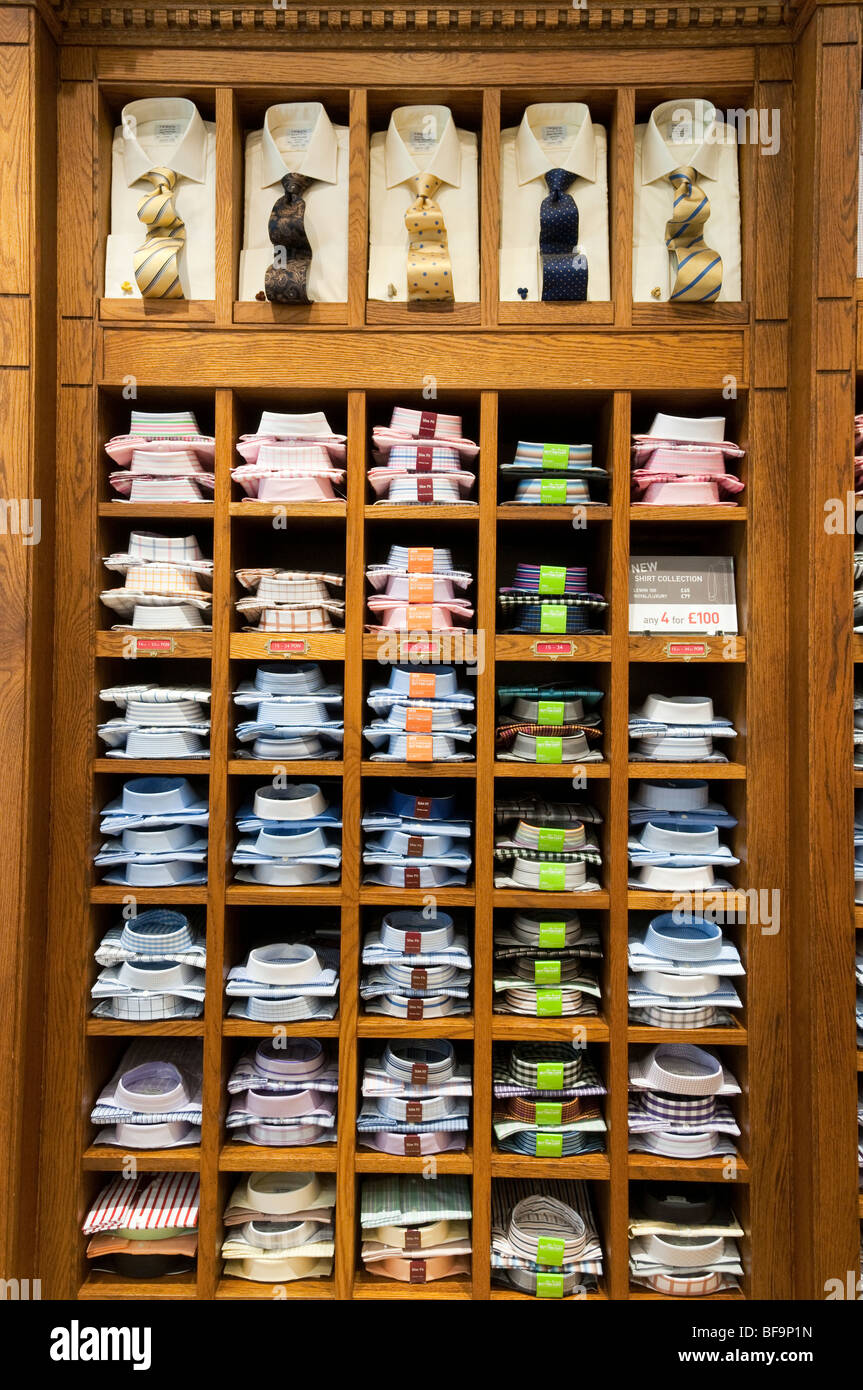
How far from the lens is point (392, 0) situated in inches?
84.5

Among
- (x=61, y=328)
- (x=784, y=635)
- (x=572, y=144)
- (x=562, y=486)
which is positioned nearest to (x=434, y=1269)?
(x=784, y=635)

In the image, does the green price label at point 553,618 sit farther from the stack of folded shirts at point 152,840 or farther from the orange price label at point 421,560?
the stack of folded shirts at point 152,840

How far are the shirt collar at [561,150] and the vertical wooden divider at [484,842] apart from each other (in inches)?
25.1

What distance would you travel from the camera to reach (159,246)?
2.20 meters

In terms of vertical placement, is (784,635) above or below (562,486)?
below

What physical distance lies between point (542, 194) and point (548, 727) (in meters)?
1.47

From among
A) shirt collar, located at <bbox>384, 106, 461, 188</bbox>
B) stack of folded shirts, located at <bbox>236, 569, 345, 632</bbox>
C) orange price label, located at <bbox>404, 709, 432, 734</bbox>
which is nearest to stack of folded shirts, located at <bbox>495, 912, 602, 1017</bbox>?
orange price label, located at <bbox>404, 709, 432, 734</bbox>

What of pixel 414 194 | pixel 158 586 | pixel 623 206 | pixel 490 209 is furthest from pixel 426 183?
pixel 158 586

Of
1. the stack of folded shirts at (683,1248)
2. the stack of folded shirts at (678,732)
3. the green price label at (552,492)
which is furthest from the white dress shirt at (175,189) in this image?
the stack of folded shirts at (683,1248)

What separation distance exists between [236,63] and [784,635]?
212 cm

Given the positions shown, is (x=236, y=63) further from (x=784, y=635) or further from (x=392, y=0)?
(x=784, y=635)

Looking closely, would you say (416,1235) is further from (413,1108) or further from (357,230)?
(357,230)

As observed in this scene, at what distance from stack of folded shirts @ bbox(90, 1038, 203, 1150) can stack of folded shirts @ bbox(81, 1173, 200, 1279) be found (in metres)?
0.17

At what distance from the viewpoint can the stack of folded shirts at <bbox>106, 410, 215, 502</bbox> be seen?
2.28m
